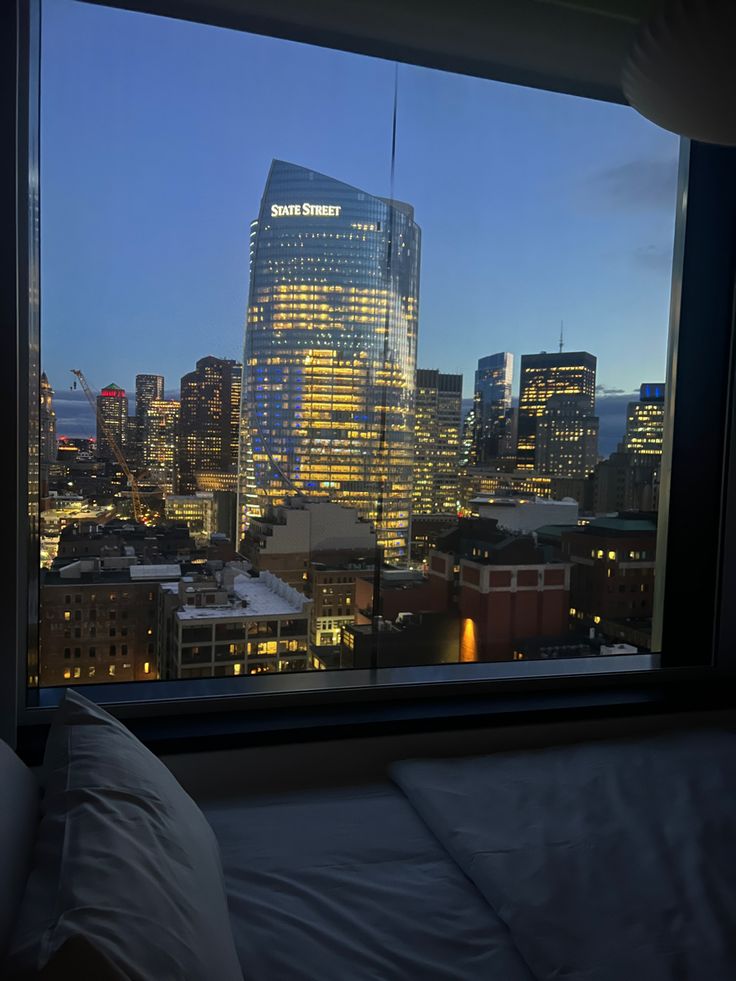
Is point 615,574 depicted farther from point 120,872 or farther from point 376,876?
point 120,872

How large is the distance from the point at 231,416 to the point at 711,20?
4.76ft

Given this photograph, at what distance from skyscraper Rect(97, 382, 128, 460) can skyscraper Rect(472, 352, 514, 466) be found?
1094 mm

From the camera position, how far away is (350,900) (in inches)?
43.8

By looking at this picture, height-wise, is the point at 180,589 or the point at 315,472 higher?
the point at 315,472

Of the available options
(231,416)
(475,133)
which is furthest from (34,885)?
(475,133)

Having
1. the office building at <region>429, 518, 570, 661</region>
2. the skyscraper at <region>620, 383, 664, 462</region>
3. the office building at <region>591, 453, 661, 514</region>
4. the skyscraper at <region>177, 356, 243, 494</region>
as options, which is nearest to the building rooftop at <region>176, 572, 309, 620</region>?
the skyscraper at <region>177, 356, 243, 494</region>

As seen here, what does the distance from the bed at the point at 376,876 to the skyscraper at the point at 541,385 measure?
3.78 feet

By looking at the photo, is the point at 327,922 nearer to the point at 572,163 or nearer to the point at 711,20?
the point at 711,20

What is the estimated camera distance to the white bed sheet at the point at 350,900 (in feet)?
3.18

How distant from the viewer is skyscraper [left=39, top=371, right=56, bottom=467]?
72.6 inches

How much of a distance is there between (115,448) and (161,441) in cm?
13

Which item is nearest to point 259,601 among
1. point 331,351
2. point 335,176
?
point 331,351

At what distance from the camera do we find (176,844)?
92cm

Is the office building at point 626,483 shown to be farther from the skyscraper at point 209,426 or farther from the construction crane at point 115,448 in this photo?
the construction crane at point 115,448
